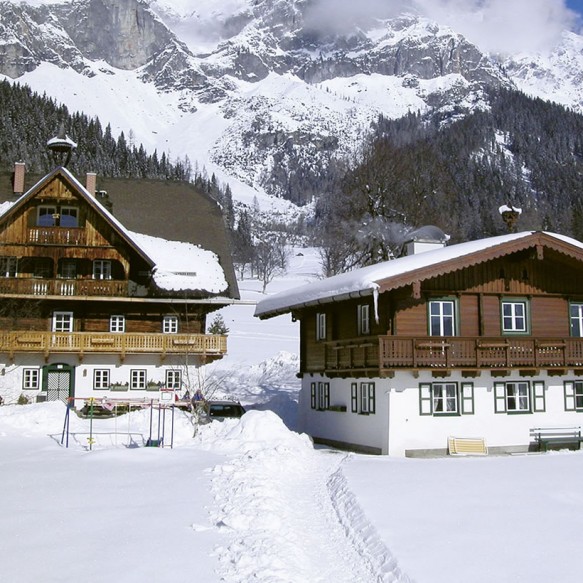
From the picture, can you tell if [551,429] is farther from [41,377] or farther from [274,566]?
[41,377]

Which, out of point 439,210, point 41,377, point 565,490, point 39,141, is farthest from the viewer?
point 39,141

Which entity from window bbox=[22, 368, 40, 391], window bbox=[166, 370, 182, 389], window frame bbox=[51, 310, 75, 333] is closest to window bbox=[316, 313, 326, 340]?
window bbox=[166, 370, 182, 389]

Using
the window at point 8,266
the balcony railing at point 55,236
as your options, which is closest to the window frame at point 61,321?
the window at point 8,266

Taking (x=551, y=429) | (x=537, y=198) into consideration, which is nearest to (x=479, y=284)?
(x=551, y=429)

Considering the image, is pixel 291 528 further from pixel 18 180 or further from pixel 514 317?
pixel 18 180

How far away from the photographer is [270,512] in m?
14.4

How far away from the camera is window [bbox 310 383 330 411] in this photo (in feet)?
102

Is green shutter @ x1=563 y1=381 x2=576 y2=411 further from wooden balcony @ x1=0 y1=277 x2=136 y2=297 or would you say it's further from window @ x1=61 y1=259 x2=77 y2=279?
window @ x1=61 y1=259 x2=77 y2=279

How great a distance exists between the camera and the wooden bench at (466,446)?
25.9 m

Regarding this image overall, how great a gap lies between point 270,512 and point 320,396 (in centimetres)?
1718

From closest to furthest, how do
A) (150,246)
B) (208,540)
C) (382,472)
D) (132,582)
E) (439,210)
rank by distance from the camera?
(132,582) → (208,540) → (382,472) → (150,246) → (439,210)

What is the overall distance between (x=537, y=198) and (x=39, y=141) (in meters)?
107

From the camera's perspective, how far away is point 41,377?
3650cm

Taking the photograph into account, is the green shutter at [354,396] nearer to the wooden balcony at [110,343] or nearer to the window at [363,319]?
the window at [363,319]
